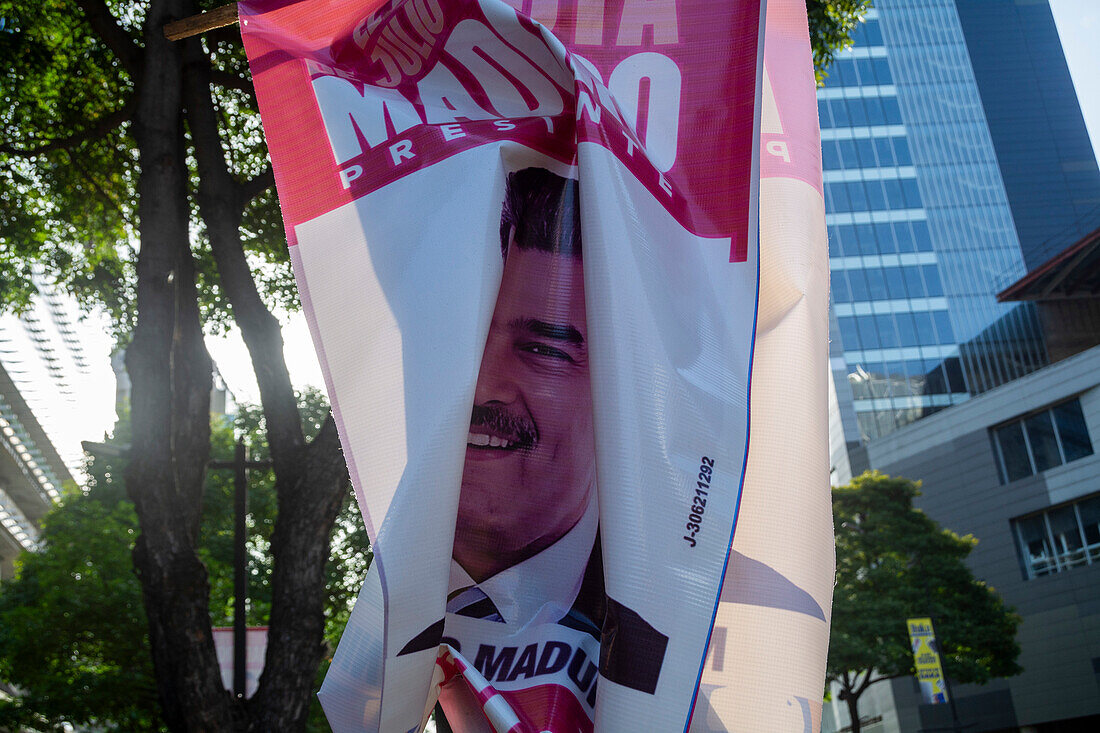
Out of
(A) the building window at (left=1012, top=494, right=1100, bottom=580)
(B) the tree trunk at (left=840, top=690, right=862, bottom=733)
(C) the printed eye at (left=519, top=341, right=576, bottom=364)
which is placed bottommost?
(B) the tree trunk at (left=840, top=690, right=862, bottom=733)

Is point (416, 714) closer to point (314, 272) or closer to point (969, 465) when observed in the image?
point (314, 272)

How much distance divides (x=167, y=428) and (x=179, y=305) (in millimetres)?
1489

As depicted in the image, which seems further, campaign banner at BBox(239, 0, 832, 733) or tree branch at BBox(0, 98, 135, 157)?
tree branch at BBox(0, 98, 135, 157)

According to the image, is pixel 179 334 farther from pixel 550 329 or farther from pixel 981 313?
pixel 981 313

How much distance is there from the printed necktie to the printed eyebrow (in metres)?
0.66

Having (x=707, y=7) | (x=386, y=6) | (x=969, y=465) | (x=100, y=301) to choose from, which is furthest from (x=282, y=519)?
(x=969, y=465)

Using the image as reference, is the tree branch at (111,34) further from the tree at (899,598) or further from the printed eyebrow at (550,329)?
the tree at (899,598)

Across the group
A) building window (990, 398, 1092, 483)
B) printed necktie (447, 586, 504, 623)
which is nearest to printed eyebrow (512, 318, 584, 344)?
printed necktie (447, 586, 504, 623)

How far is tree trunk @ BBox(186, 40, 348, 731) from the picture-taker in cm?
554

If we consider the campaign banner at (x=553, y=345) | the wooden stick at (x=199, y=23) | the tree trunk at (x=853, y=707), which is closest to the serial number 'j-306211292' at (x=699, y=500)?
the campaign banner at (x=553, y=345)

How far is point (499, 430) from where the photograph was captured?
8.06 feet

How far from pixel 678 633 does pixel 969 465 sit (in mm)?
40679

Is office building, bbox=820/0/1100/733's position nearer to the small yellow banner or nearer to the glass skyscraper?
the glass skyscraper


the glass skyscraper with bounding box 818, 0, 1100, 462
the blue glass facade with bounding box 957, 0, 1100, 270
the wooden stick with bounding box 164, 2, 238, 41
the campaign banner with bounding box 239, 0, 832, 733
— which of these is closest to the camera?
the campaign banner with bounding box 239, 0, 832, 733
